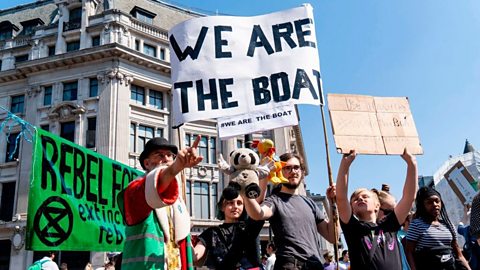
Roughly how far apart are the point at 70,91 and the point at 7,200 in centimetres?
771

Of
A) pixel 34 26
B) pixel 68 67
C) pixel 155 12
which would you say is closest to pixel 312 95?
pixel 68 67

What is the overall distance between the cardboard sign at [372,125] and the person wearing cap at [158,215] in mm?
1522

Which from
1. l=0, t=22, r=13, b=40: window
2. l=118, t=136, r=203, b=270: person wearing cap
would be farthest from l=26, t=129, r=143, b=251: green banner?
l=0, t=22, r=13, b=40: window

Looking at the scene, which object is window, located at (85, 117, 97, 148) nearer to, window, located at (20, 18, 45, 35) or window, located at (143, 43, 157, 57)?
window, located at (143, 43, 157, 57)

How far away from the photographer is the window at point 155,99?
91.5 ft

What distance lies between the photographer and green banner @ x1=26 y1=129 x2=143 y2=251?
5.05 meters

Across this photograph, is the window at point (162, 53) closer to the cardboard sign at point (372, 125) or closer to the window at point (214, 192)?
the window at point (214, 192)

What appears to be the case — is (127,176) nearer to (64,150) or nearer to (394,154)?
(64,150)

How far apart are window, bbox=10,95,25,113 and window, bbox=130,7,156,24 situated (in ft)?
31.0

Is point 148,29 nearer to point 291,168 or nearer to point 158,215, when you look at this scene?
point 291,168

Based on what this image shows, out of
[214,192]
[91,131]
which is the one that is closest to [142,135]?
[91,131]

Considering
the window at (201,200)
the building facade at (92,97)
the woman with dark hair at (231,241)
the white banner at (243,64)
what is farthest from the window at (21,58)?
the woman with dark hair at (231,241)

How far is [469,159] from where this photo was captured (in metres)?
19.6

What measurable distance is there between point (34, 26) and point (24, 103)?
699cm
